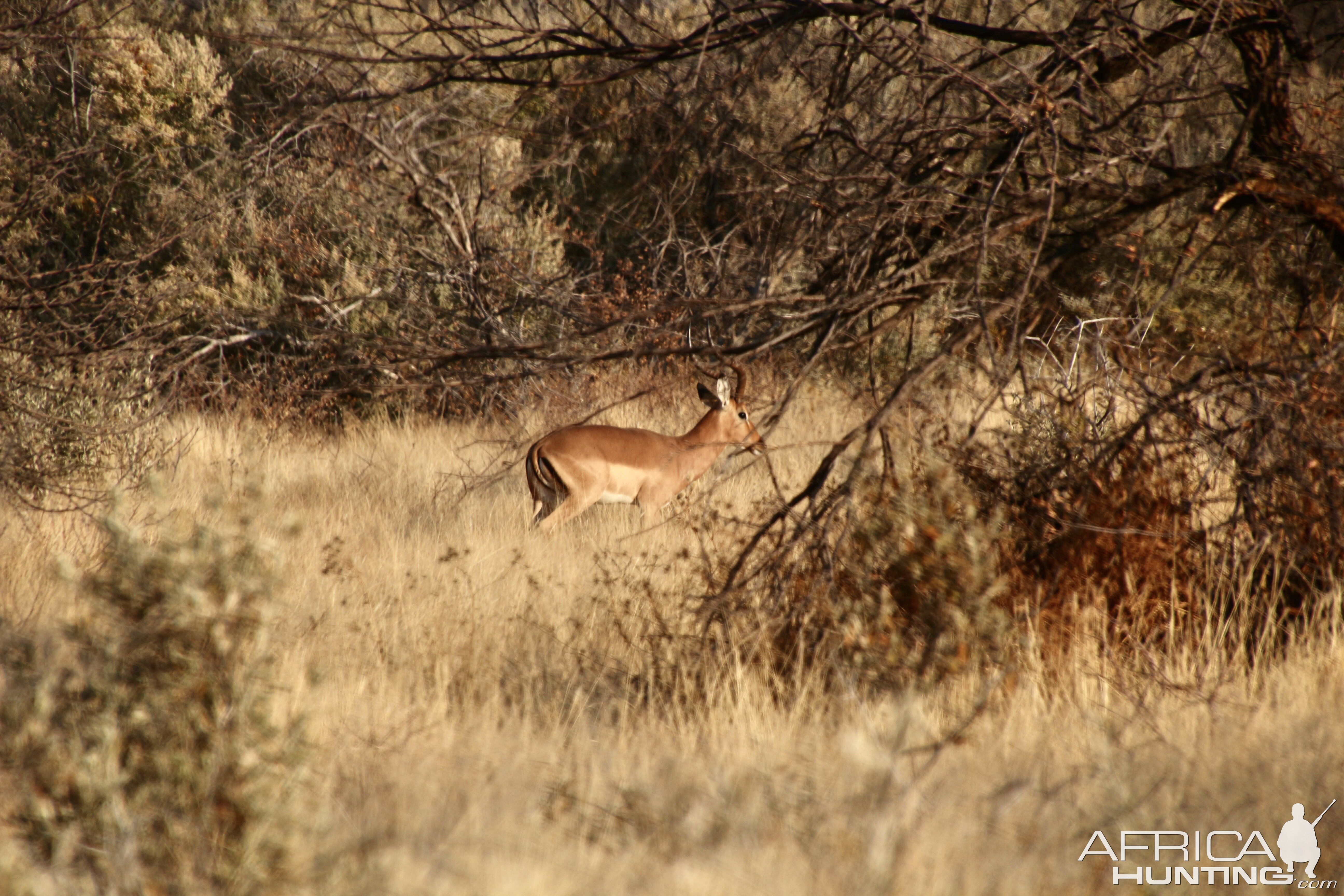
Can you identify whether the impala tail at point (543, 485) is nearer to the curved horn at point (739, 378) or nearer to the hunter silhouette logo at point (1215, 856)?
the curved horn at point (739, 378)

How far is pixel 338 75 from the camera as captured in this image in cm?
577

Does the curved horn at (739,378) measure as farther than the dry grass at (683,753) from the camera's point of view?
Yes

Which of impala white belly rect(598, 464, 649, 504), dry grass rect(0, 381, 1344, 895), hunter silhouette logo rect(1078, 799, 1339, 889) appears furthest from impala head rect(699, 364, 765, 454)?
hunter silhouette logo rect(1078, 799, 1339, 889)

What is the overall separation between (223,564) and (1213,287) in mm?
12393

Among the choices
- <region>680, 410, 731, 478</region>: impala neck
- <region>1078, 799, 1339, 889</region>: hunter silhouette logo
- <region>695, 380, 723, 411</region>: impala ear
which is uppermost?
<region>695, 380, 723, 411</region>: impala ear

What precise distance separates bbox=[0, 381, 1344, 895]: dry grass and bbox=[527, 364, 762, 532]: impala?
77.0 inches

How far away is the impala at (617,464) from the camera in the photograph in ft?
27.7

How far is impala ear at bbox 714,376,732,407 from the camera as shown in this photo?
8938mm

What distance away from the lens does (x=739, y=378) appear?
25.3 feet

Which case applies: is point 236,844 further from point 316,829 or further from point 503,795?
point 503,795

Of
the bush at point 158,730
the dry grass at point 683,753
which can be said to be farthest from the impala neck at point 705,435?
the bush at point 158,730

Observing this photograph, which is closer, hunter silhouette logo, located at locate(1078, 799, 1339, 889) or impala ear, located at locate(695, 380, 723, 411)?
hunter silhouette logo, located at locate(1078, 799, 1339, 889)

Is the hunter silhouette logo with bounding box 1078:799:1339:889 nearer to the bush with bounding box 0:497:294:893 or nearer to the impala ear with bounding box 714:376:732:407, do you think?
the bush with bounding box 0:497:294:893

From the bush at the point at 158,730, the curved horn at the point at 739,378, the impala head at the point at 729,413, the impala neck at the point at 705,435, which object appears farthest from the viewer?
the impala neck at the point at 705,435
